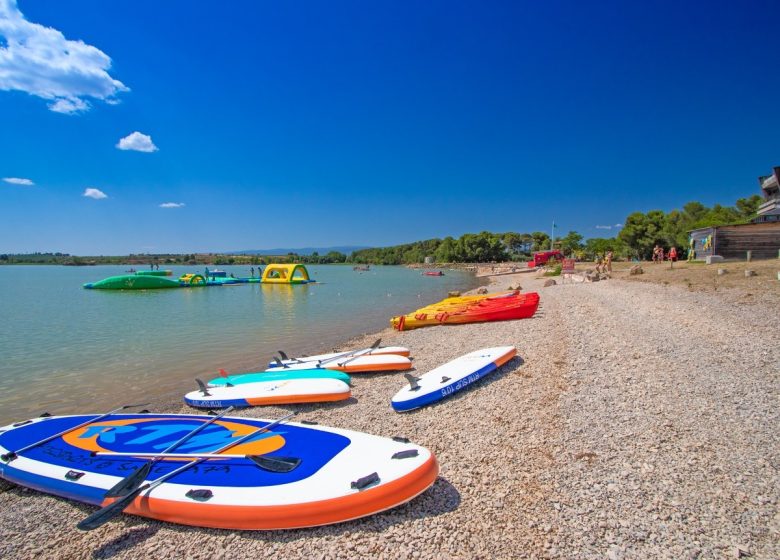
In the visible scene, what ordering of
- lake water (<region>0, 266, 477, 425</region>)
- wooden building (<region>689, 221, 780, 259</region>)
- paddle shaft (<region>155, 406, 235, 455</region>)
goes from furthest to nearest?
wooden building (<region>689, 221, 780, 259</region>), lake water (<region>0, 266, 477, 425</region>), paddle shaft (<region>155, 406, 235, 455</region>)

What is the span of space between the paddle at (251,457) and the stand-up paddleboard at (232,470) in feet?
0.04

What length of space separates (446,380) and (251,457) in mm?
3541

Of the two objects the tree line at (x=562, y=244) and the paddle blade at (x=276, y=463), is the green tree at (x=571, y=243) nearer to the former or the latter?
the tree line at (x=562, y=244)

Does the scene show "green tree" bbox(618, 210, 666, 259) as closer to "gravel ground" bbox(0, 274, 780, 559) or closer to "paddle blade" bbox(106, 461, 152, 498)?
"gravel ground" bbox(0, 274, 780, 559)

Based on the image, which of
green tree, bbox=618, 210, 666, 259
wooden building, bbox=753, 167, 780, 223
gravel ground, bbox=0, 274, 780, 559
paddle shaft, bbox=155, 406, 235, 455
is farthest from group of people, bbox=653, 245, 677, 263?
paddle shaft, bbox=155, 406, 235, 455

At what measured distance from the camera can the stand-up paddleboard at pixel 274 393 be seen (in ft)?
23.1

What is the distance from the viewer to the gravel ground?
318 centimetres

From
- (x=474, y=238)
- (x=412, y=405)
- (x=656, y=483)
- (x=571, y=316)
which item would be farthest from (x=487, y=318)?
(x=474, y=238)

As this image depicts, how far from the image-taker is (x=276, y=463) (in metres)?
4.06

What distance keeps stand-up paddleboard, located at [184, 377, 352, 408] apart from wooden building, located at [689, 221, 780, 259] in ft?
91.5

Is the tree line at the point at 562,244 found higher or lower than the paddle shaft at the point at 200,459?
higher

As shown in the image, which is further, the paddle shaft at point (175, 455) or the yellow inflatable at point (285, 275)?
the yellow inflatable at point (285, 275)

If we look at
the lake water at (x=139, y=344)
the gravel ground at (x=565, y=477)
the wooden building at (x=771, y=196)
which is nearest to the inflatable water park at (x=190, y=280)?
the lake water at (x=139, y=344)

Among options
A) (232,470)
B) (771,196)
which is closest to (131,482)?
(232,470)
